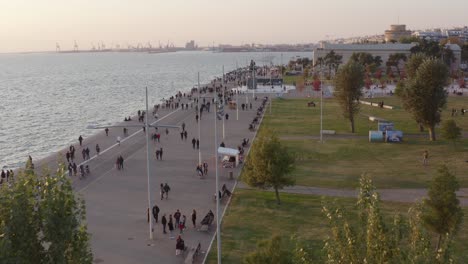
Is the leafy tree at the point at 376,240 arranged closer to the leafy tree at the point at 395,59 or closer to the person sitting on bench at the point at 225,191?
the person sitting on bench at the point at 225,191

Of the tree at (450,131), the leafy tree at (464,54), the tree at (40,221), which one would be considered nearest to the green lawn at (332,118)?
the tree at (450,131)

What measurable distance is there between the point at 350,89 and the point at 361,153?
453 inches

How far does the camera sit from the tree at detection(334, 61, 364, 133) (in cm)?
4916

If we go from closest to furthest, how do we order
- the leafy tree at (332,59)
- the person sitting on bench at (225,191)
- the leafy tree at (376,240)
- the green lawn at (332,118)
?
the leafy tree at (376,240) → the person sitting on bench at (225,191) → the green lawn at (332,118) → the leafy tree at (332,59)

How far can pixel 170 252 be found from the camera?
780 inches

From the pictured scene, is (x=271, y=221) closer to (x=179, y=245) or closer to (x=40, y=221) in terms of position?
(x=179, y=245)

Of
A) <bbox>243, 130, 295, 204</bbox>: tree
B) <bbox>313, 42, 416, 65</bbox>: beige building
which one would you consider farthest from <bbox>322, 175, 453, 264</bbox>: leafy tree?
<bbox>313, 42, 416, 65</bbox>: beige building

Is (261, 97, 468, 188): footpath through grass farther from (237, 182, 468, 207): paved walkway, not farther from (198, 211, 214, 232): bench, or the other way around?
(198, 211, 214, 232): bench

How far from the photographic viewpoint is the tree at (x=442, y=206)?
1811cm

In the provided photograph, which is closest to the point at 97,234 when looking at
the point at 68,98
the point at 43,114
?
the point at 43,114

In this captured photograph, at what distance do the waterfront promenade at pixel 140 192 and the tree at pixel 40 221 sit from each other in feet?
30.6

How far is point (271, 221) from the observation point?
23062 millimetres

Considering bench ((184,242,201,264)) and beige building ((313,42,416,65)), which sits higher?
beige building ((313,42,416,65))

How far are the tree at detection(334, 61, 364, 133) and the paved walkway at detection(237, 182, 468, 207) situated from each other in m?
21.3
